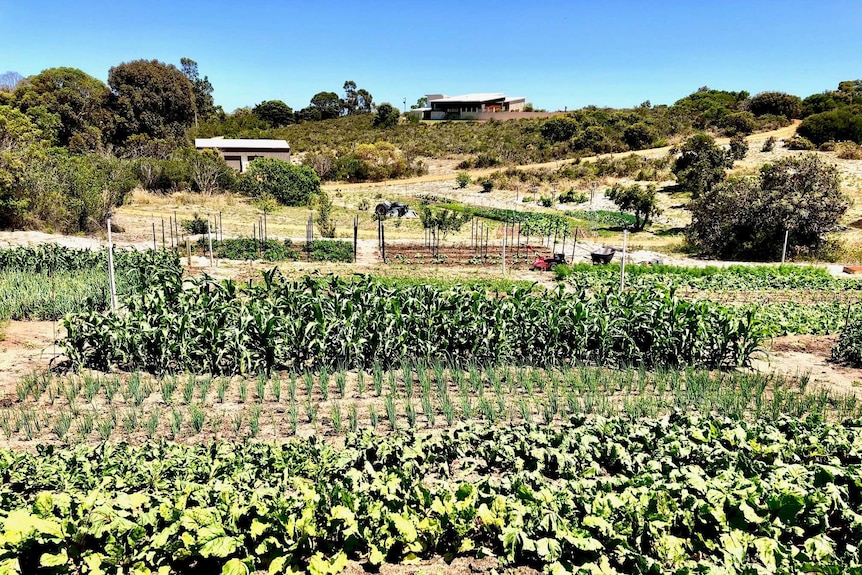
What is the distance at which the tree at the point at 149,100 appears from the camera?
4750 centimetres

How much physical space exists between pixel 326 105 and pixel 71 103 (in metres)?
36.6

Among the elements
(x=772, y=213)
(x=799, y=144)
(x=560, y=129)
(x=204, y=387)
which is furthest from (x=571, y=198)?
(x=204, y=387)

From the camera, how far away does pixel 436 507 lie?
3.79 meters

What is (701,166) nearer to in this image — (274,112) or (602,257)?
(602,257)

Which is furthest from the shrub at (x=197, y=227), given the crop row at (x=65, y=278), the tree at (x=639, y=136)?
the tree at (x=639, y=136)

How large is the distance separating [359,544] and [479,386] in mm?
3486

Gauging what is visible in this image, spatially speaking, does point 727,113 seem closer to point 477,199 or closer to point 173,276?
point 477,199

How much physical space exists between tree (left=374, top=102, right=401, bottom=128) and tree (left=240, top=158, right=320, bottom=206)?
31.9m

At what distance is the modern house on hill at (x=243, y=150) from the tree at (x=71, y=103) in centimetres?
745

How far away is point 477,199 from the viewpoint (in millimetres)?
36625

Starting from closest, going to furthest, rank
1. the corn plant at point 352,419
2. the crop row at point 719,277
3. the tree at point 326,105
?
the corn plant at point 352,419 < the crop row at point 719,277 < the tree at point 326,105

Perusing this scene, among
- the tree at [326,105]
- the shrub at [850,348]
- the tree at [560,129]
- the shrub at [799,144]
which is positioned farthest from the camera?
the tree at [326,105]

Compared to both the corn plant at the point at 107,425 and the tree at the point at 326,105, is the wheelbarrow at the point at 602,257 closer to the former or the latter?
the corn plant at the point at 107,425

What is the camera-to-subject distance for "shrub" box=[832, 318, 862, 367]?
9016mm
